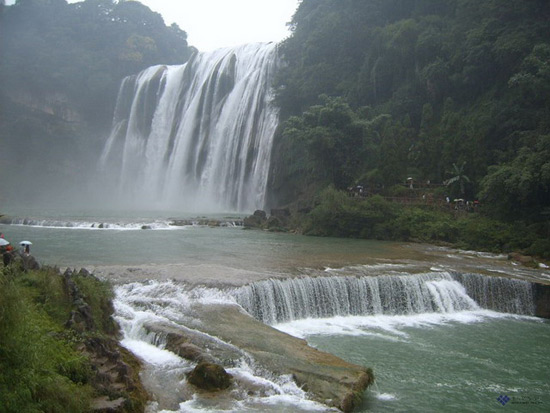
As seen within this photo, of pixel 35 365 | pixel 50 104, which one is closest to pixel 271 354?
pixel 35 365

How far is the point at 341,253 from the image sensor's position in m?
20.1

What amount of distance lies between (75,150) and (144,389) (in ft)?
204

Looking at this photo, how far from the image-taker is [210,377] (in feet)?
25.1

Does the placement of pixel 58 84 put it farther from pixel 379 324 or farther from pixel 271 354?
pixel 271 354

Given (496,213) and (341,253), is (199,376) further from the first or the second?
(496,213)

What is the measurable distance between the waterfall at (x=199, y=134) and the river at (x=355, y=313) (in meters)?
20.6

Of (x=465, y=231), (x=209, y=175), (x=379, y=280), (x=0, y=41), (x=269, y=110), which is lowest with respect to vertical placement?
(x=379, y=280)

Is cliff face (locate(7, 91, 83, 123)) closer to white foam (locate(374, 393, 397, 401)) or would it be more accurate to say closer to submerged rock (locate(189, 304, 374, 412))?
submerged rock (locate(189, 304, 374, 412))

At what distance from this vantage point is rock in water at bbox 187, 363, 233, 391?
300 inches

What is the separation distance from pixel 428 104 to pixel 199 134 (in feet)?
76.4

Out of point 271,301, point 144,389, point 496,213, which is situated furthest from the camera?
point 496,213

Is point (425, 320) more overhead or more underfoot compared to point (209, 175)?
more underfoot

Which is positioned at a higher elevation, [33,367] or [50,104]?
[50,104]

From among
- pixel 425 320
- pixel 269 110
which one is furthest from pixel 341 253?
pixel 269 110
